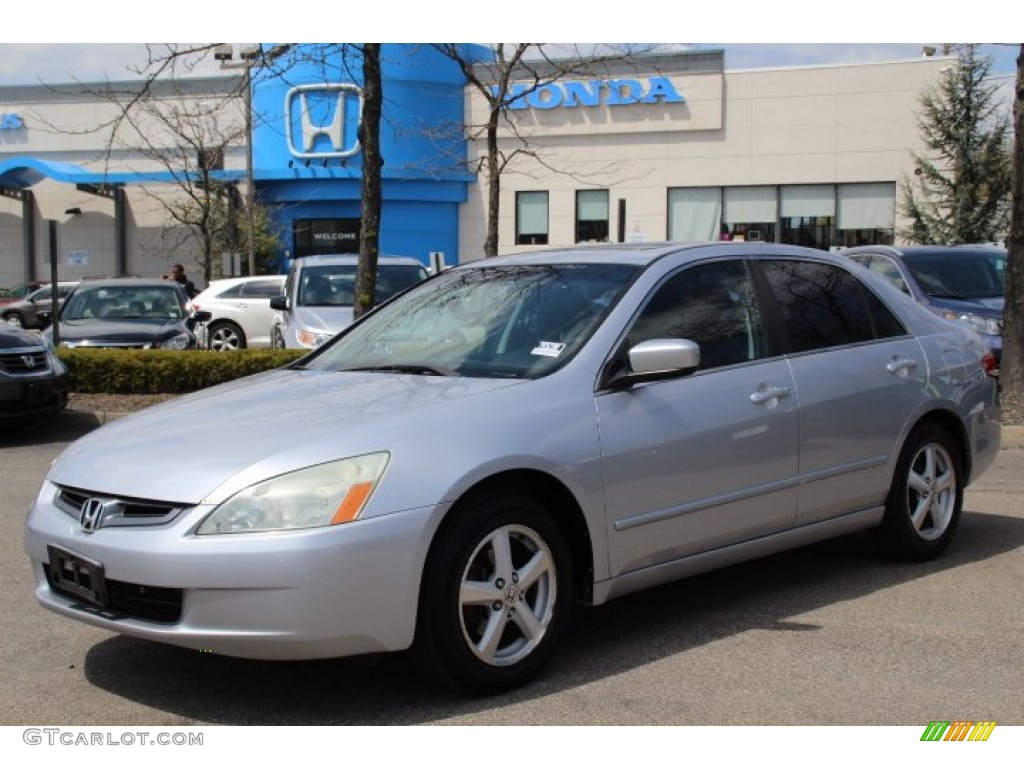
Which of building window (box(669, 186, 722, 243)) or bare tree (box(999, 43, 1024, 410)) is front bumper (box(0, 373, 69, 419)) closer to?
bare tree (box(999, 43, 1024, 410))

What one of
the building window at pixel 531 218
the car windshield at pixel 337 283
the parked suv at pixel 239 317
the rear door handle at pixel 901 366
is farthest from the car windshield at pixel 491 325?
the building window at pixel 531 218

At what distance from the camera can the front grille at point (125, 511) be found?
3.91 metres

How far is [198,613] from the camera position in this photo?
Result: 383 centimetres

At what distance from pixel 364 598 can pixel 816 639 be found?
2.03 meters

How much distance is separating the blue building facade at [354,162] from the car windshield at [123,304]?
2106 cm

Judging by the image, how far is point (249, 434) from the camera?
4.16 metres

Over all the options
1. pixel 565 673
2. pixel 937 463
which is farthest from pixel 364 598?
pixel 937 463

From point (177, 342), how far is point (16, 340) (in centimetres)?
364

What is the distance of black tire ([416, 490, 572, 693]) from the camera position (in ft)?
13.1

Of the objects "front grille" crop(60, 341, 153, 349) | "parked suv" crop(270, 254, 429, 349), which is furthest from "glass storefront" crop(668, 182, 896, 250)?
"front grille" crop(60, 341, 153, 349)

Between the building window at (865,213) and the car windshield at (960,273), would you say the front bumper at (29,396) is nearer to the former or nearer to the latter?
the car windshield at (960,273)

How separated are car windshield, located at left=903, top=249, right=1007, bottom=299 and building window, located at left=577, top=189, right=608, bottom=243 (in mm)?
24460

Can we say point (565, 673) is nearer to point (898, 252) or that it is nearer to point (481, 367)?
point (481, 367)

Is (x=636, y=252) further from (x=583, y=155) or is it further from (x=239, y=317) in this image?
(x=583, y=155)
